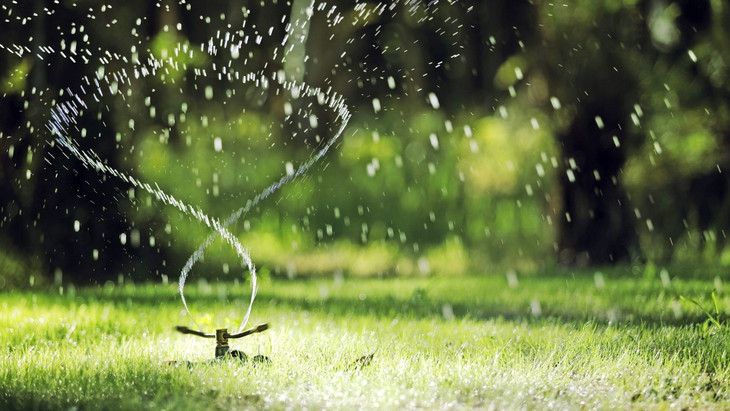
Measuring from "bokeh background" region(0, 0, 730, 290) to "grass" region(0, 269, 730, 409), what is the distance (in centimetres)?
171

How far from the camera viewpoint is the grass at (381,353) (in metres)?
3.33

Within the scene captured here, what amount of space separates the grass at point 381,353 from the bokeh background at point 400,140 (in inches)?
67.3

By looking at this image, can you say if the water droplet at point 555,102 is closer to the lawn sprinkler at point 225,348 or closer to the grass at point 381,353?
the grass at point 381,353

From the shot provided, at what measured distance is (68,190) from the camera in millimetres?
7527

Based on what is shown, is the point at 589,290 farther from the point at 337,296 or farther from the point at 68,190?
the point at 68,190

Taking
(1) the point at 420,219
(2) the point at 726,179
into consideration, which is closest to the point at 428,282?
(1) the point at 420,219

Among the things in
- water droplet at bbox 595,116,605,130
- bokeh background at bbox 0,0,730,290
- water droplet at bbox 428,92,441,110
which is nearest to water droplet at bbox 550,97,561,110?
bokeh background at bbox 0,0,730,290

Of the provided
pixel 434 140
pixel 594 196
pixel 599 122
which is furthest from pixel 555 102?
pixel 434 140

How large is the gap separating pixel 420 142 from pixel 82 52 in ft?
17.6

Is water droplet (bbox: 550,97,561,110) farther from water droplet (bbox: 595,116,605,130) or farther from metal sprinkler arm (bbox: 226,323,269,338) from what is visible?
metal sprinkler arm (bbox: 226,323,269,338)

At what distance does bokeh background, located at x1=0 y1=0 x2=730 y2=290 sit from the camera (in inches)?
310

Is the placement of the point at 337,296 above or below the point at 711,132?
below

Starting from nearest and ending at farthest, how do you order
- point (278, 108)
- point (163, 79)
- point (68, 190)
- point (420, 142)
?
point (68, 190), point (163, 79), point (278, 108), point (420, 142)

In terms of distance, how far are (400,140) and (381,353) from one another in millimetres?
8314
